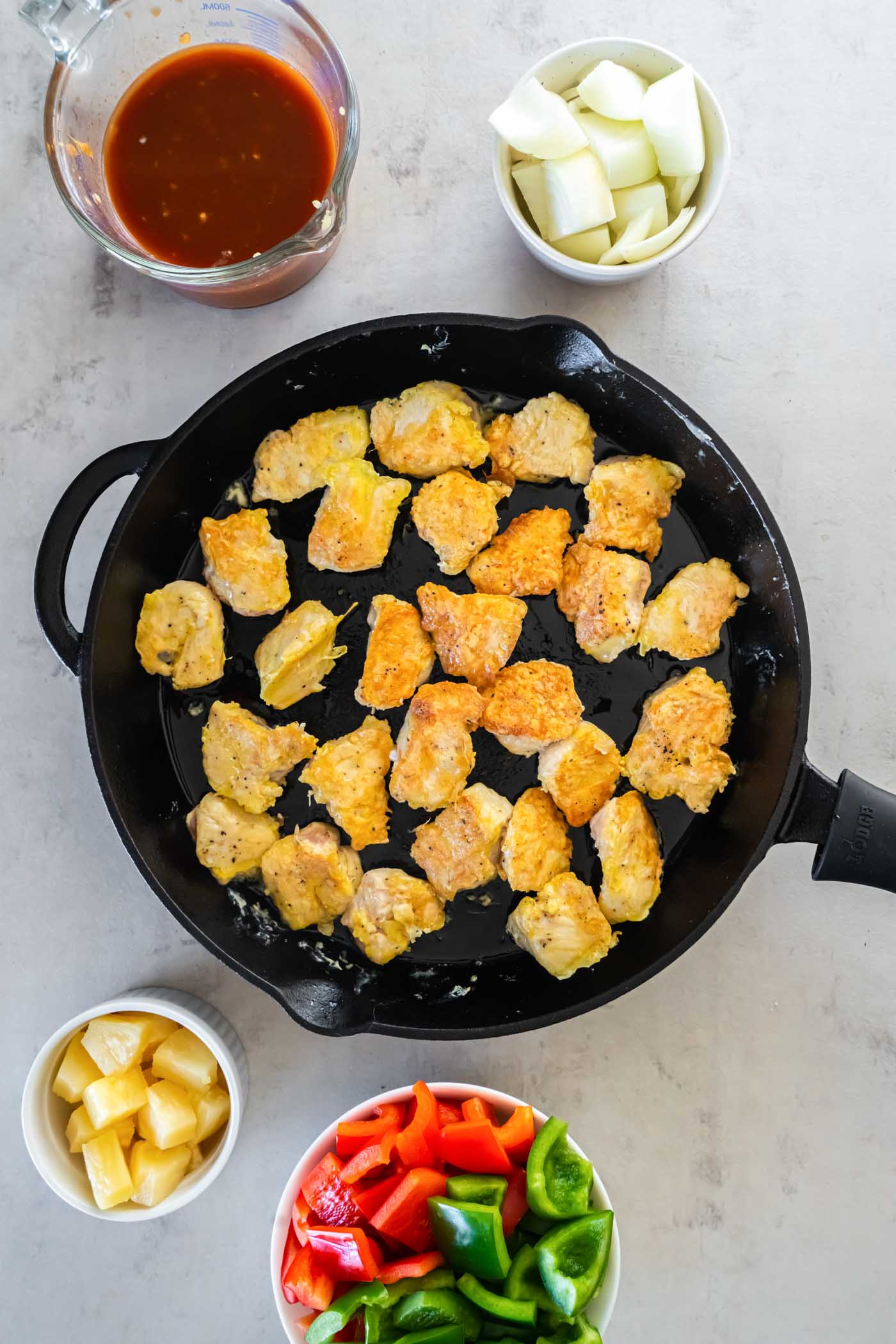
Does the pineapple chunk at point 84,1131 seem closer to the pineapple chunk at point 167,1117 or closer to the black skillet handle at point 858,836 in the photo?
the pineapple chunk at point 167,1117

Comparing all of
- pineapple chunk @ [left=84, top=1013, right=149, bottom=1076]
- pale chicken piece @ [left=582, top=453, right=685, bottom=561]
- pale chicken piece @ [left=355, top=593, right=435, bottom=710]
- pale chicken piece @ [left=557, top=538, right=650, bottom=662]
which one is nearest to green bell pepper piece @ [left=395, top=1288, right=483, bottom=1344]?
pineapple chunk @ [left=84, top=1013, right=149, bottom=1076]

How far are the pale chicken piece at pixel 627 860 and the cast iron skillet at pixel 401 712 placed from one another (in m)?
0.09

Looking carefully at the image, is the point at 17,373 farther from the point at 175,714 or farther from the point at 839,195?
the point at 839,195

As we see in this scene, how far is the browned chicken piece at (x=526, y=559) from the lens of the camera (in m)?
2.50

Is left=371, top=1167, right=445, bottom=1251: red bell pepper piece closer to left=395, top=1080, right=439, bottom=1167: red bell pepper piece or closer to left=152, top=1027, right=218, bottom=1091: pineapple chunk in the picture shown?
left=395, top=1080, right=439, bottom=1167: red bell pepper piece

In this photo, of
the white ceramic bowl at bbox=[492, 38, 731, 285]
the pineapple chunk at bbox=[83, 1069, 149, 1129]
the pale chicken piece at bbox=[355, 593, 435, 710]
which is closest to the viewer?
the white ceramic bowl at bbox=[492, 38, 731, 285]

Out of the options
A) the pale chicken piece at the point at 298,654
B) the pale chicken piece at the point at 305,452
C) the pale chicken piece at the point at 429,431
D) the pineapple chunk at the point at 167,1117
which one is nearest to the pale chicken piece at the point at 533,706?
the pale chicken piece at the point at 298,654

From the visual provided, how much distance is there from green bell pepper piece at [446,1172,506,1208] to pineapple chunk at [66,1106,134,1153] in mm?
771

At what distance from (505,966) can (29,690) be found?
4.46 feet

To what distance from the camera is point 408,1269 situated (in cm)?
222

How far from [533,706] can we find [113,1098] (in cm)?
128

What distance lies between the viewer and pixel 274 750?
97.5 inches

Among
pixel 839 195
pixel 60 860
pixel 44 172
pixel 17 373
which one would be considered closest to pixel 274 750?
pixel 60 860

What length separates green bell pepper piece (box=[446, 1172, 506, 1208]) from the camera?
7.29 ft
